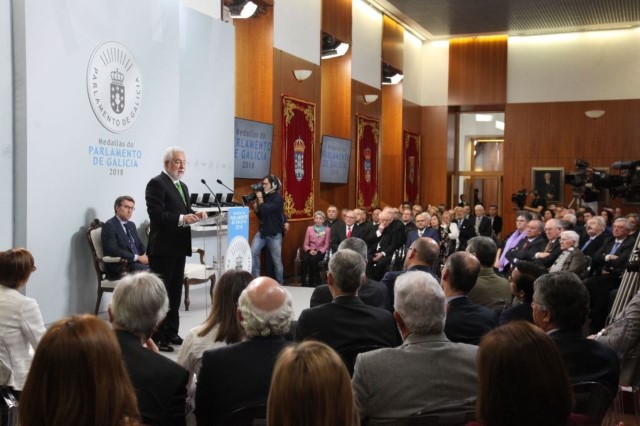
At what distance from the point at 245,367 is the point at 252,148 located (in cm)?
742

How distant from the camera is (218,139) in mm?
8406

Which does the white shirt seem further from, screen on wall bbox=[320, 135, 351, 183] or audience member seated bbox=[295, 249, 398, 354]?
screen on wall bbox=[320, 135, 351, 183]

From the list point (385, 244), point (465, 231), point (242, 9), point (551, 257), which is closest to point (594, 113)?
point (465, 231)

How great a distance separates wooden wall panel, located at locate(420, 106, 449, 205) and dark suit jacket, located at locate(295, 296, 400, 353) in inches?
565

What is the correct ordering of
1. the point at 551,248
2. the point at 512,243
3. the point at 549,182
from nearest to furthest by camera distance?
the point at 551,248 < the point at 512,243 < the point at 549,182

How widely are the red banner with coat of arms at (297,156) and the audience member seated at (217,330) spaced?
755cm

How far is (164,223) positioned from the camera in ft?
16.0

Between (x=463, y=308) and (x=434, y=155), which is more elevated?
(x=434, y=155)

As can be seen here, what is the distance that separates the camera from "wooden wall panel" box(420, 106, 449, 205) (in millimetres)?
16906

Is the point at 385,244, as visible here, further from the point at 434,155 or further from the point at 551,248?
the point at 434,155

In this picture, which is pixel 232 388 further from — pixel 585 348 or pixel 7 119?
pixel 7 119

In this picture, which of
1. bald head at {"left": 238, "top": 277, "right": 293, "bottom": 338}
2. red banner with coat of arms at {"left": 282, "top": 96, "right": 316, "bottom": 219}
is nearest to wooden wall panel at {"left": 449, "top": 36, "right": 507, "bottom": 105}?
red banner with coat of arms at {"left": 282, "top": 96, "right": 316, "bottom": 219}

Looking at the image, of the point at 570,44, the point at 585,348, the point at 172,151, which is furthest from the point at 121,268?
the point at 570,44

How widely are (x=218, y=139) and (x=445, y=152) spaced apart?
968 cm
